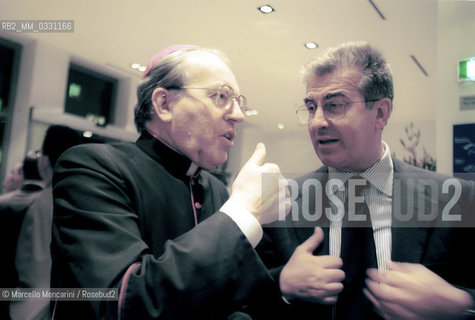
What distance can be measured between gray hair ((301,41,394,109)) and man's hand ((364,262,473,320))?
16.9 inches

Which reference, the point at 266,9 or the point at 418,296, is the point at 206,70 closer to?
the point at 418,296

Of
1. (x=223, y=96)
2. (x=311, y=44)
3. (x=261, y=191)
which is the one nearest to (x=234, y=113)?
(x=223, y=96)

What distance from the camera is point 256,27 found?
9.57 feet

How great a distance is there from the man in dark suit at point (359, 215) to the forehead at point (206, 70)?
225mm

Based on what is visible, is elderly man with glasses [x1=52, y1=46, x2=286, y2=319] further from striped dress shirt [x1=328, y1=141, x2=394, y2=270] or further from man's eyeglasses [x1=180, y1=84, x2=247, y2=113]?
striped dress shirt [x1=328, y1=141, x2=394, y2=270]

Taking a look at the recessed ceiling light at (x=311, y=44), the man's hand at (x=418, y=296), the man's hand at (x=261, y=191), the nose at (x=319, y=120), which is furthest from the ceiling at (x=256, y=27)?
the man's hand at (x=418, y=296)

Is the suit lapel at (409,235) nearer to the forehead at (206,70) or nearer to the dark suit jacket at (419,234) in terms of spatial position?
the dark suit jacket at (419,234)

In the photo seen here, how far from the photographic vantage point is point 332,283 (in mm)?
789

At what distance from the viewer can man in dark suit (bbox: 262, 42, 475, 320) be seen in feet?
2.62

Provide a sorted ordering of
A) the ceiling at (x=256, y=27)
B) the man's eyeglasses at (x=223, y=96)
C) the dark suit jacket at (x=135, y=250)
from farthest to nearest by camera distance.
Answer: the ceiling at (x=256, y=27) < the man's eyeglasses at (x=223, y=96) < the dark suit jacket at (x=135, y=250)

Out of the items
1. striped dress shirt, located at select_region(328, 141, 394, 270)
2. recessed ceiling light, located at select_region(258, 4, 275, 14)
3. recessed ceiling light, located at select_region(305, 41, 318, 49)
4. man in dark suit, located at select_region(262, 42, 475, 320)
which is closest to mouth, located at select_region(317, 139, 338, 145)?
man in dark suit, located at select_region(262, 42, 475, 320)

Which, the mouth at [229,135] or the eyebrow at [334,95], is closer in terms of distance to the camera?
the eyebrow at [334,95]

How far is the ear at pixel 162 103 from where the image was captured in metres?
1.00

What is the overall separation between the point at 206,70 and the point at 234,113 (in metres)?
0.14
